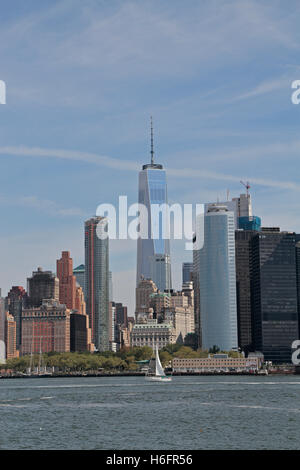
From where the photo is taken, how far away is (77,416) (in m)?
96.9

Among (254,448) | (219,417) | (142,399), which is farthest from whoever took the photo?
(142,399)

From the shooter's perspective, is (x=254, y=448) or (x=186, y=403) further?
(x=186, y=403)

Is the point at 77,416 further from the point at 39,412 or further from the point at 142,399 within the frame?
the point at 142,399

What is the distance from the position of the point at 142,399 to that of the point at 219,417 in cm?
3662

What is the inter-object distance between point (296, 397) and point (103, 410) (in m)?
39.8

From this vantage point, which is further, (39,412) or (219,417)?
(39,412)

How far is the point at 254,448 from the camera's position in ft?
222

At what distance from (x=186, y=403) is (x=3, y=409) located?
989 inches
